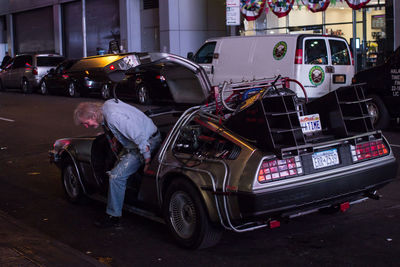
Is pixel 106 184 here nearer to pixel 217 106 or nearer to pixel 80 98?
pixel 217 106

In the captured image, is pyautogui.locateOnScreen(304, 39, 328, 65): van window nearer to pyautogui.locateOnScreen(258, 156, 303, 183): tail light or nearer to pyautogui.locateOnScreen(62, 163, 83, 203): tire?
pyautogui.locateOnScreen(62, 163, 83, 203): tire

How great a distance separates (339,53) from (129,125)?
10.2m

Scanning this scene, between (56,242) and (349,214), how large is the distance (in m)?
3.12

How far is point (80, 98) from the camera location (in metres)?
24.2

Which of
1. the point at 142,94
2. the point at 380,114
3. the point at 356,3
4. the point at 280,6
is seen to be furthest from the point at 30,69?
the point at 380,114

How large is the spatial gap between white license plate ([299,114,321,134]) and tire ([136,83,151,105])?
48.6 feet

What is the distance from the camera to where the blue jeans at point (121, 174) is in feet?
20.2

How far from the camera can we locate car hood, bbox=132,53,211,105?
6164mm

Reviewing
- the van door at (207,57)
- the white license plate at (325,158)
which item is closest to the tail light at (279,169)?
the white license plate at (325,158)

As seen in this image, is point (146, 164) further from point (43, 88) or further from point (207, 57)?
point (43, 88)

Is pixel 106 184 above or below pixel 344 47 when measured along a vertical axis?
below

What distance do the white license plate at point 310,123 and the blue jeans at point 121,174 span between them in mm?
1555

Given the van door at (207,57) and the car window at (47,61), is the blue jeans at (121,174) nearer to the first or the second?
the van door at (207,57)

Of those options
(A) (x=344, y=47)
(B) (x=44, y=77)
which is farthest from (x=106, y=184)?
(B) (x=44, y=77)
